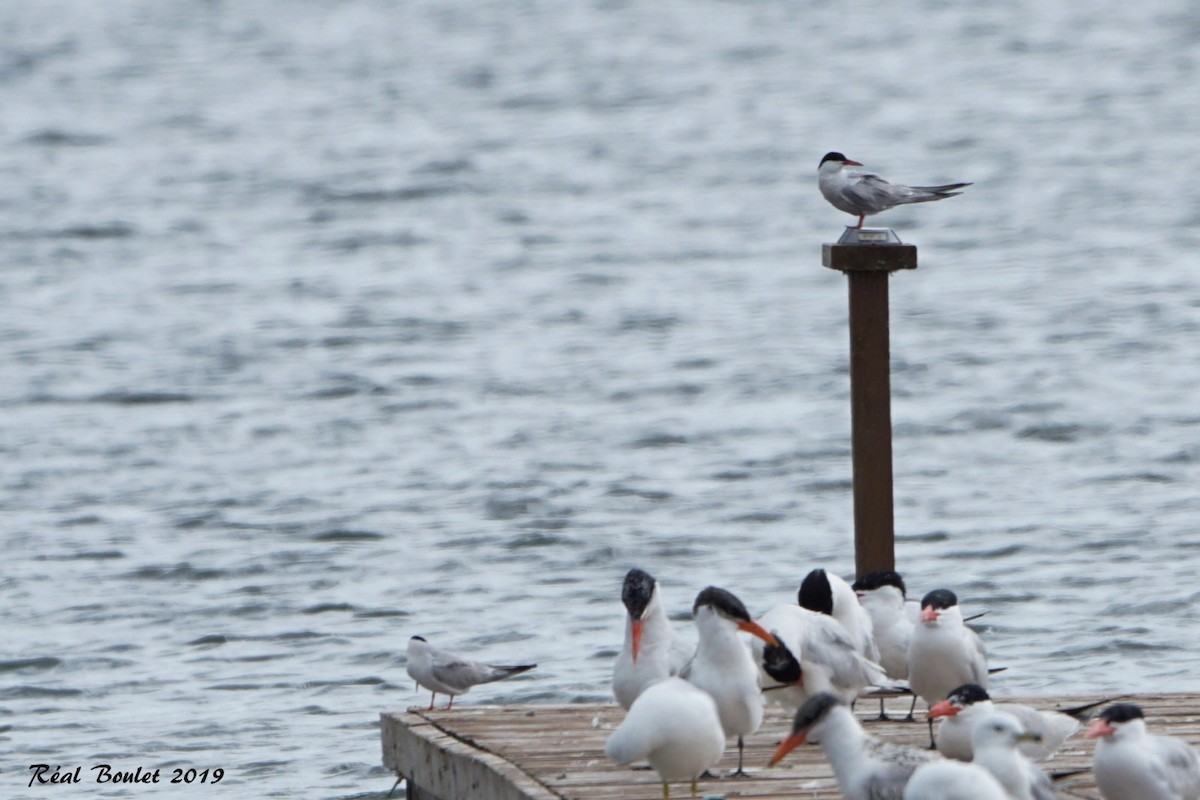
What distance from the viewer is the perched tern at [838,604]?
7.06m

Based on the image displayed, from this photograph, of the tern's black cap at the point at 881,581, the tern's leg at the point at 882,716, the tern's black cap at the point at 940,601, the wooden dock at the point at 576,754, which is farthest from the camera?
the tern's black cap at the point at 881,581

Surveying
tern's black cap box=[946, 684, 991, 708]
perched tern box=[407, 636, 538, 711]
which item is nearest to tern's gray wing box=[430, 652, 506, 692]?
perched tern box=[407, 636, 538, 711]

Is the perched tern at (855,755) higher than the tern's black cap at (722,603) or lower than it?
lower

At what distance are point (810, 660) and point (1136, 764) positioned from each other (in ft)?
4.33

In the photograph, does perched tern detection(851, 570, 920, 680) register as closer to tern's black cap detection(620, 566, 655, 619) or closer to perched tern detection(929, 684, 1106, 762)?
tern's black cap detection(620, 566, 655, 619)

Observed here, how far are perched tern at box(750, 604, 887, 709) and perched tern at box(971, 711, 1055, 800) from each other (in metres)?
1.10

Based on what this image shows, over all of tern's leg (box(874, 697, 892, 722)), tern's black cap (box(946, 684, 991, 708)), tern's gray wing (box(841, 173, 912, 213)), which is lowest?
tern's leg (box(874, 697, 892, 722))

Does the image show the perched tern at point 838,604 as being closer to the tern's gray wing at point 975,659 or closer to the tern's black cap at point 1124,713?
the tern's gray wing at point 975,659

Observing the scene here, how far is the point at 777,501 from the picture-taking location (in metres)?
15.9

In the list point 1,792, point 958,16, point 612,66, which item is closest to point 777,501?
point 1,792

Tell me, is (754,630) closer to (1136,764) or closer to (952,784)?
(1136,764)

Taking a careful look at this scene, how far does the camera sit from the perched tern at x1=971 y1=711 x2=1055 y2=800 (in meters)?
5.40

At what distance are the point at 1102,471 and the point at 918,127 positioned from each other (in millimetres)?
19079

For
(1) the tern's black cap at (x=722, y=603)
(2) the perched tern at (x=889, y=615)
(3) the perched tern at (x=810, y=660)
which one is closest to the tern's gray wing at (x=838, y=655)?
(3) the perched tern at (x=810, y=660)
